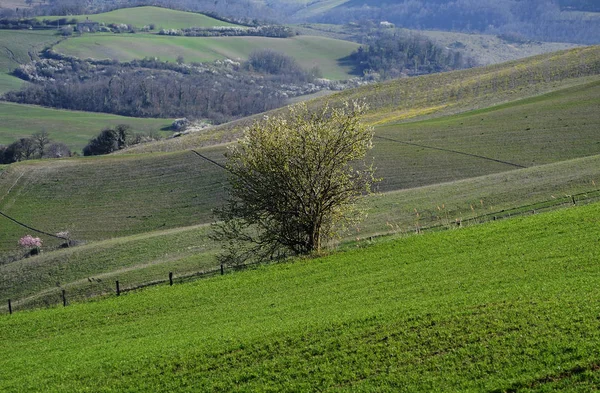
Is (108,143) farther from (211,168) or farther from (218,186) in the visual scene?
(218,186)

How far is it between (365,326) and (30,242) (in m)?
46.8

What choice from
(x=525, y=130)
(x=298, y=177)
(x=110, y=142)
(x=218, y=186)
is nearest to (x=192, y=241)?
(x=298, y=177)

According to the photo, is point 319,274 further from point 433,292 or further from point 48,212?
point 48,212

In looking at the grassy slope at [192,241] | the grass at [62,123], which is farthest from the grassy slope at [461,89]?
the grass at [62,123]

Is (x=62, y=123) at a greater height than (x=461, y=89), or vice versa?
(x=461, y=89)

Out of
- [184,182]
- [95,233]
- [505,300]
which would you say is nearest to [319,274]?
[505,300]

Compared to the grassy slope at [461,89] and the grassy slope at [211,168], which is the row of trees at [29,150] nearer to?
the grassy slope at [461,89]

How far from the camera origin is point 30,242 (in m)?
60.5

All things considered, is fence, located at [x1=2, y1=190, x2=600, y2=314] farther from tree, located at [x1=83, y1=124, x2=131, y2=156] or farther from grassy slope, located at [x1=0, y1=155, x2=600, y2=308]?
tree, located at [x1=83, y1=124, x2=131, y2=156]

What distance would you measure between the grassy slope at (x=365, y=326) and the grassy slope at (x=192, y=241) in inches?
488

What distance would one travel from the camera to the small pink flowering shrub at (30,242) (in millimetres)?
60125

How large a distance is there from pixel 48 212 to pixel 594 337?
196 ft

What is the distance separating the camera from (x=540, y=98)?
8800cm

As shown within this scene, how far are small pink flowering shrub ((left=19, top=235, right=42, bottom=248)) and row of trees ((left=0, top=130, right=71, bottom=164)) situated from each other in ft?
180
